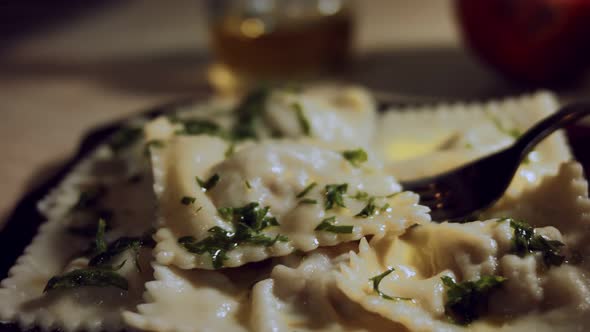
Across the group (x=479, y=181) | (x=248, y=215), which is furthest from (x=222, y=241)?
Result: (x=479, y=181)

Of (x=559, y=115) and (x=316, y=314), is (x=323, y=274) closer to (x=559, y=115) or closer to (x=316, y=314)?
(x=316, y=314)

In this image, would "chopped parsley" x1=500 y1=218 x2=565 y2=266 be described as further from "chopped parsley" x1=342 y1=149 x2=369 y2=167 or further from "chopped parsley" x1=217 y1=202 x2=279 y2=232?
"chopped parsley" x1=217 y1=202 x2=279 y2=232

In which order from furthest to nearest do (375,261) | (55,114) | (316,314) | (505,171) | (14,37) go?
(14,37) → (55,114) → (505,171) → (375,261) → (316,314)

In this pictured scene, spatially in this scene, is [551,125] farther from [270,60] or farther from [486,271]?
[270,60]

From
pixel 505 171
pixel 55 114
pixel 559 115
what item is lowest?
pixel 55 114

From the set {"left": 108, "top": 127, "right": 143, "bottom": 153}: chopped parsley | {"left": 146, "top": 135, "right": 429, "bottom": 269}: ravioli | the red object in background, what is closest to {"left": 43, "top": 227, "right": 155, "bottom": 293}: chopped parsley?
{"left": 146, "top": 135, "right": 429, "bottom": 269}: ravioli

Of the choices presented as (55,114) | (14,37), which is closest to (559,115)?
(55,114)
